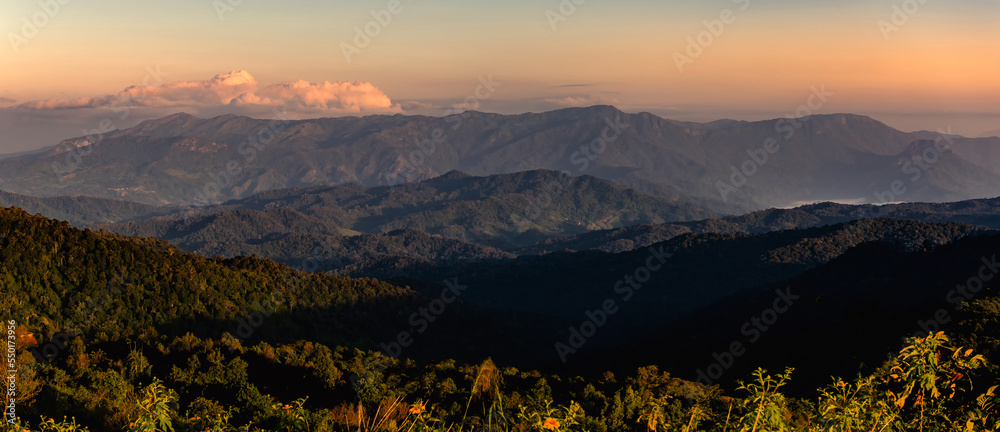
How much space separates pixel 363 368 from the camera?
64.8 meters

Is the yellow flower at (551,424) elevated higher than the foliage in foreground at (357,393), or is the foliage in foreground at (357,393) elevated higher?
the yellow flower at (551,424)

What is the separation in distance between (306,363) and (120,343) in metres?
19.3

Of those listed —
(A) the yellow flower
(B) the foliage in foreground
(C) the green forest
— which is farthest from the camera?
(B) the foliage in foreground

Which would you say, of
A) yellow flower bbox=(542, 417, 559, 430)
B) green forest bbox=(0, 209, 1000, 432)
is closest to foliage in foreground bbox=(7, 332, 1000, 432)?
green forest bbox=(0, 209, 1000, 432)

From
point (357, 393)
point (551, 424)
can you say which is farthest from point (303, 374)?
point (551, 424)

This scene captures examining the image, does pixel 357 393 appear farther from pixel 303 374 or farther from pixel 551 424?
pixel 551 424

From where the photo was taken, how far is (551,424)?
54.9 feet

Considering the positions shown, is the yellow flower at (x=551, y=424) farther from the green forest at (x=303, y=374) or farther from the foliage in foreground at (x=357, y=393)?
the foliage in foreground at (x=357, y=393)

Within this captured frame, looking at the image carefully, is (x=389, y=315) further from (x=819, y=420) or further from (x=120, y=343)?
(x=819, y=420)

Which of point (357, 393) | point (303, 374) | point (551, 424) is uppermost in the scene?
point (551, 424)

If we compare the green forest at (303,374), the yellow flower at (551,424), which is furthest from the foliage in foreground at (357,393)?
the yellow flower at (551,424)

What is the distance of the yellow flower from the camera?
54.1ft

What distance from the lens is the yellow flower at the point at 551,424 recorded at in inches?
650

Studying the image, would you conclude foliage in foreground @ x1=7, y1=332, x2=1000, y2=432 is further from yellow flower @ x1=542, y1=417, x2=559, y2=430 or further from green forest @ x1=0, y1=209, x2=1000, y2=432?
yellow flower @ x1=542, y1=417, x2=559, y2=430
